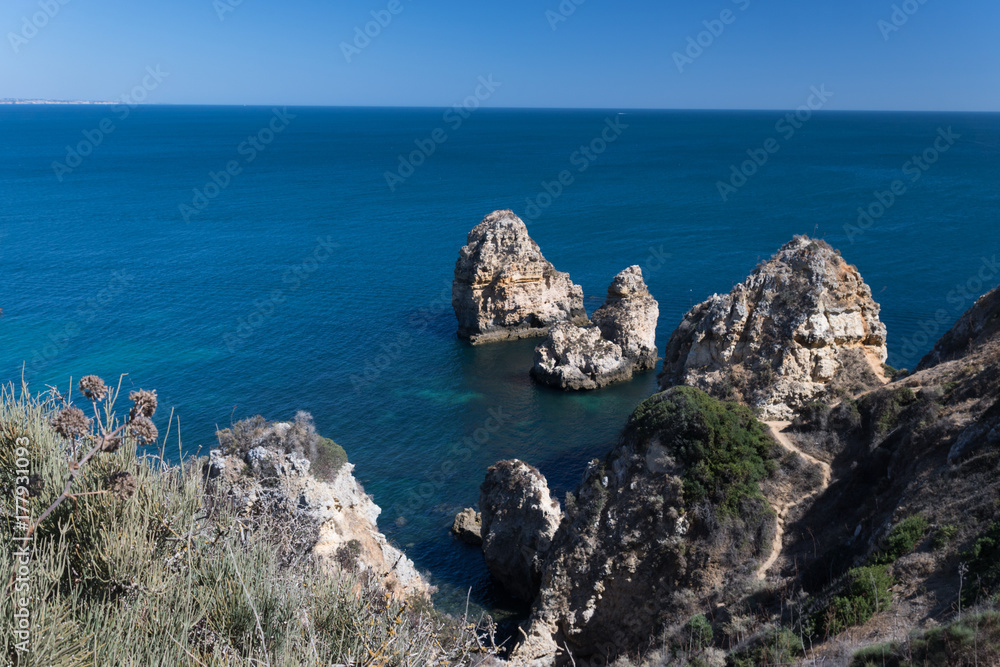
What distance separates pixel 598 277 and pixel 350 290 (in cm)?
2386

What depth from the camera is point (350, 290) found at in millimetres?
67062

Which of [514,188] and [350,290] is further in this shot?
[514,188]

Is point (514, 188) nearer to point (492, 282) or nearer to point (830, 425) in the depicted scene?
point (492, 282)

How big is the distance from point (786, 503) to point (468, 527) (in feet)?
51.0

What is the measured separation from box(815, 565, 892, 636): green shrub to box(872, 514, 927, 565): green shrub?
1.73 ft

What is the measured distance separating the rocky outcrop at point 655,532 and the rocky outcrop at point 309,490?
4656 mm

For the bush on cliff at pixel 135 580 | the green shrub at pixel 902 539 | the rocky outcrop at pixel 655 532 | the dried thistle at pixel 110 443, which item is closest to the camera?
the dried thistle at pixel 110 443

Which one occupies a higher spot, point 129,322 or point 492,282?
point 492,282

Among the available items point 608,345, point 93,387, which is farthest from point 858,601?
point 608,345

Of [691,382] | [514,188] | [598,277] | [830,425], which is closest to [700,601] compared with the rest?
[830,425]

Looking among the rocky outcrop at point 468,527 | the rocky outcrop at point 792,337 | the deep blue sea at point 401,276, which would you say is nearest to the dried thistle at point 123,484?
the rocky outcrop at point 792,337

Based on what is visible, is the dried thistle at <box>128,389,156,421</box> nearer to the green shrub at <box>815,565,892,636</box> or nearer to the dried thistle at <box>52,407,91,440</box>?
the dried thistle at <box>52,407,91,440</box>

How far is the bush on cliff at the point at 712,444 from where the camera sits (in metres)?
18.9

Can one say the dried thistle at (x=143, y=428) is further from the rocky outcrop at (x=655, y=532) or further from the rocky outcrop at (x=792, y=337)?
the rocky outcrop at (x=792, y=337)
